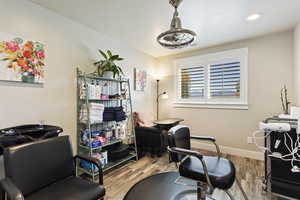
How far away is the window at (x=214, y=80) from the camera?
2.98 m

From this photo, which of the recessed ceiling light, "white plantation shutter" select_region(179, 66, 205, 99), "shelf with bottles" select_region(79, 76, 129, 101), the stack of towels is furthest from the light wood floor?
the recessed ceiling light

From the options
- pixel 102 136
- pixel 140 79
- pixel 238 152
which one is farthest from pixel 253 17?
pixel 102 136

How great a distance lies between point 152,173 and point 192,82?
2.29 m

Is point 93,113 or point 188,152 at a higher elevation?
point 93,113

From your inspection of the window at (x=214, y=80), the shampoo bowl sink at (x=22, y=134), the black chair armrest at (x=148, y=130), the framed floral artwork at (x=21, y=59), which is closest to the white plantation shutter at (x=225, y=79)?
the window at (x=214, y=80)

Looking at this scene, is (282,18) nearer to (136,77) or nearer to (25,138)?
(136,77)

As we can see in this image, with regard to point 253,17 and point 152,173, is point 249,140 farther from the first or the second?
point 253,17

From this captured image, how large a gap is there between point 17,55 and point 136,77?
2.10 m

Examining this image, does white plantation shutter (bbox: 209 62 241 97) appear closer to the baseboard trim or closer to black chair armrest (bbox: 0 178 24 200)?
the baseboard trim

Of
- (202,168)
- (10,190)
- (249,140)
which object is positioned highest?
(10,190)

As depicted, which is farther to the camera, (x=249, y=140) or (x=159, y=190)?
(x=249, y=140)

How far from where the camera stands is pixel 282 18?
2.19 m

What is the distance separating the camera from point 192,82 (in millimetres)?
3607

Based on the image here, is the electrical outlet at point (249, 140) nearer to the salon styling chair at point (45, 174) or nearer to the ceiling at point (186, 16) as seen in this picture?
the ceiling at point (186, 16)
